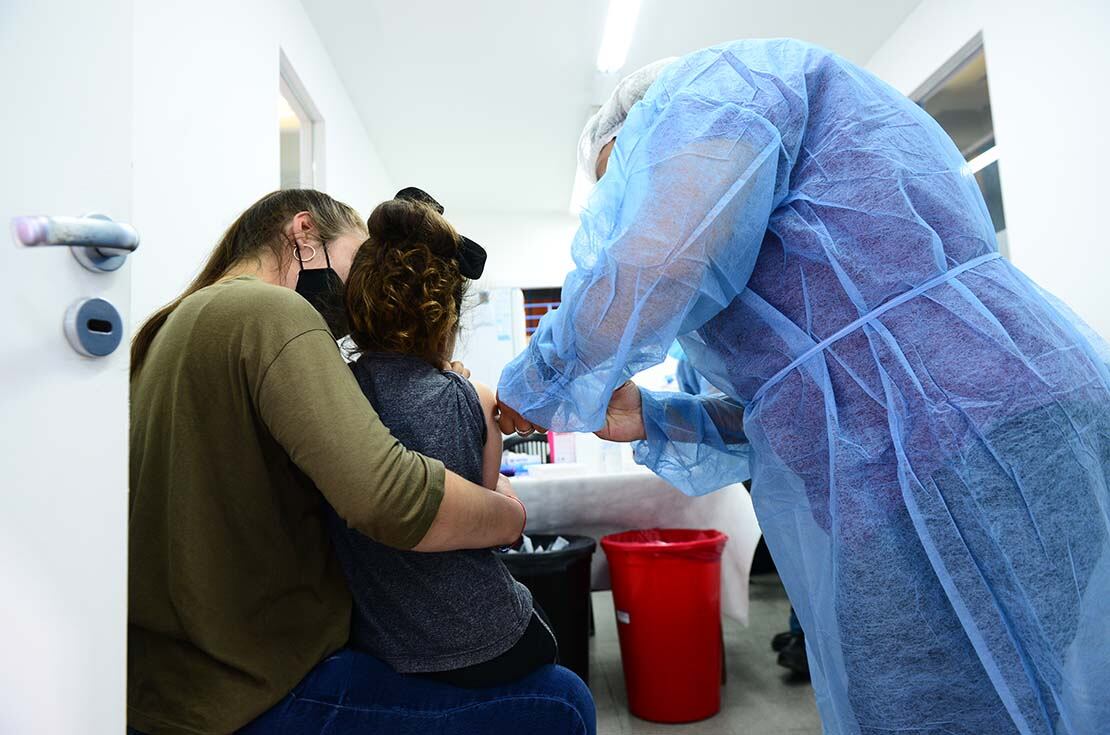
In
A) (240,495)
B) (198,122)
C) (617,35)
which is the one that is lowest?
(240,495)

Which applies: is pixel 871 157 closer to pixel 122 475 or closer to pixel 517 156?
pixel 122 475

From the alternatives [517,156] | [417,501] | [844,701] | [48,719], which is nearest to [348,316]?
[417,501]

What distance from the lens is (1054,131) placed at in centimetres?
276

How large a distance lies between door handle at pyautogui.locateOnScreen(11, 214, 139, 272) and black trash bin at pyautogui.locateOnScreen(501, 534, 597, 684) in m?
1.69

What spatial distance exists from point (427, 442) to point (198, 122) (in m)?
1.76

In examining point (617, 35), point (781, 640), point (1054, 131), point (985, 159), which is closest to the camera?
point (781, 640)

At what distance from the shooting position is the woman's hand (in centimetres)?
109

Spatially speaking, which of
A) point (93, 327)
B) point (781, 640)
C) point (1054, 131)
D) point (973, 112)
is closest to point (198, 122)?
point (93, 327)

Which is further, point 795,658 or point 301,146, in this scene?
point 301,146

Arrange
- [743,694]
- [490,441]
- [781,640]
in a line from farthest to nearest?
[781,640], [743,694], [490,441]

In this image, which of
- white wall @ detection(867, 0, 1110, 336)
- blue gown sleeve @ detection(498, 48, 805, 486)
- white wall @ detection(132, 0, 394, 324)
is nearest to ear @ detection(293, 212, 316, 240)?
blue gown sleeve @ detection(498, 48, 805, 486)

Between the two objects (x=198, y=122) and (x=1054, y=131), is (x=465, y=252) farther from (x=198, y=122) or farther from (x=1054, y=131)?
(x=1054, y=131)

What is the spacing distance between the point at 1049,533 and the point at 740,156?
1.62 feet

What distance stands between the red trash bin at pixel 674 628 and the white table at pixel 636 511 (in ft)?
0.71
